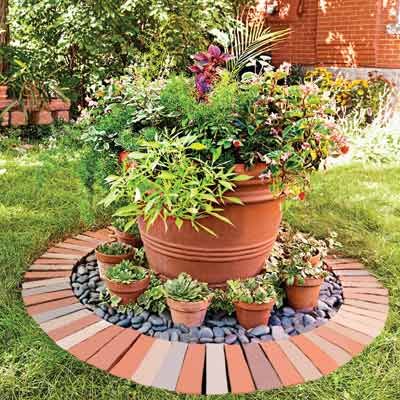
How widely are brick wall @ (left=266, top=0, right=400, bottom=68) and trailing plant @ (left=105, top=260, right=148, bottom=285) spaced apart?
643 cm

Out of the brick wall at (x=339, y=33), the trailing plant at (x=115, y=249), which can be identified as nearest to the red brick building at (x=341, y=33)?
the brick wall at (x=339, y=33)

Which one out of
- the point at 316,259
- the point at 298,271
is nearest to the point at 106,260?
the point at 298,271

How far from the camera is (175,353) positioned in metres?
1.81

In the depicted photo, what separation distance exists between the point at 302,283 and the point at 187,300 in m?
0.52

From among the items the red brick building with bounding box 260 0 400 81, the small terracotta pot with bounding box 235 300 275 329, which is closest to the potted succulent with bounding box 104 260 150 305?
the small terracotta pot with bounding box 235 300 275 329

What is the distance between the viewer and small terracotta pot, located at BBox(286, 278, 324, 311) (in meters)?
2.15

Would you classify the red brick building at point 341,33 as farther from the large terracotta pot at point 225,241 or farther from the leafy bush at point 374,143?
the large terracotta pot at point 225,241

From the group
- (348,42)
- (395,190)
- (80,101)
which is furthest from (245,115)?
(348,42)

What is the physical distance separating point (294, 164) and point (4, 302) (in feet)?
4.45

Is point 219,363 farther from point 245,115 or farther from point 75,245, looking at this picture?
point 75,245

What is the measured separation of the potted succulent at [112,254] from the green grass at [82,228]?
21 centimetres

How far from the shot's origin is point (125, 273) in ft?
7.03

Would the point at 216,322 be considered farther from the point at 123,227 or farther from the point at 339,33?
the point at 339,33

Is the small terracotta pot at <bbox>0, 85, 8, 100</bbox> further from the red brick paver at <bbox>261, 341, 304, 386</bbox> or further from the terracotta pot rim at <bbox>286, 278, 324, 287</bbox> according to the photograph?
the red brick paver at <bbox>261, 341, 304, 386</bbox>
